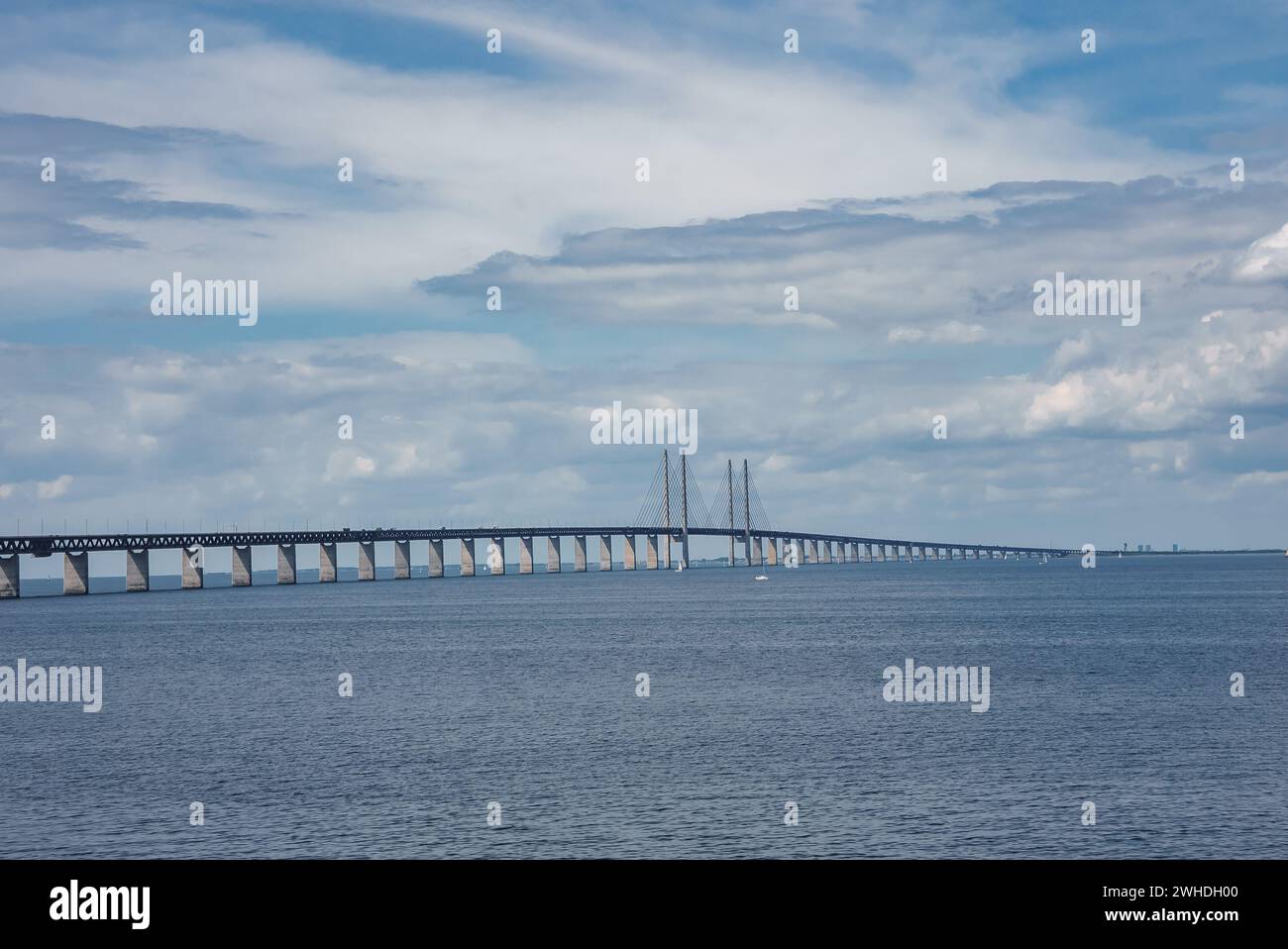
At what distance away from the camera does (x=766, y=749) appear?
170 ft

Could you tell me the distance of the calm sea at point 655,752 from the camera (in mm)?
37781

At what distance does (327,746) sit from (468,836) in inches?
722

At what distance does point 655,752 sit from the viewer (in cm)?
5166

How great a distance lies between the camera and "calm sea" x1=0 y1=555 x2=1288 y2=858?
3778cm

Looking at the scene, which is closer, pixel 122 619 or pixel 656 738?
pixel 656 738

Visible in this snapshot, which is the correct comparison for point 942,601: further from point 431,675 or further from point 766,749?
point 766,749

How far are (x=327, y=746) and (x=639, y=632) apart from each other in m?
66.7

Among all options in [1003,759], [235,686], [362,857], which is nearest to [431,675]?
[235,686]

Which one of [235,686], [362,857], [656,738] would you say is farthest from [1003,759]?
[235,686]

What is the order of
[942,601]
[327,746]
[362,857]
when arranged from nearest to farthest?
[362,857] < [327,746] < [942,601]
